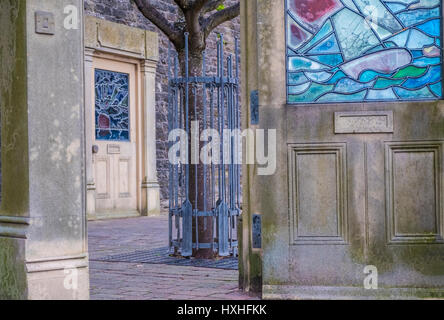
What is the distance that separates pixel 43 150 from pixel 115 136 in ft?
24.0

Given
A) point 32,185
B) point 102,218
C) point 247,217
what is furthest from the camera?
point 102,218

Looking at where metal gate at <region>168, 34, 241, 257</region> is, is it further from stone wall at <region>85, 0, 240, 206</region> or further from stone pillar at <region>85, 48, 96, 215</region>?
stone wall at <region>85, 0, 240, 206</region>

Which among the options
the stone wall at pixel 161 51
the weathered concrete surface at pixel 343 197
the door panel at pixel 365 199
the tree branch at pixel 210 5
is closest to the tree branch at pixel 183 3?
the tree branch at pixel 210 5

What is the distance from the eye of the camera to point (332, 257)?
4.34 m

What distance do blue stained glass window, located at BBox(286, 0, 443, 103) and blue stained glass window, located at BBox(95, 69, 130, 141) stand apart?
6.83 meters

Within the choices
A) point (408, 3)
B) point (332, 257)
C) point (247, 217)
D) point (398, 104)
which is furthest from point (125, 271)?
point (408, 3)

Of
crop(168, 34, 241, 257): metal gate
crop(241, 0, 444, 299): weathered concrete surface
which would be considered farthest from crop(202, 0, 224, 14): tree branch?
crop(241, 0, 444, 299): weathered concrete surface

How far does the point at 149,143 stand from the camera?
38.7 feet

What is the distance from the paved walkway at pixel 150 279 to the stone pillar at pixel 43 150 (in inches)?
23.1

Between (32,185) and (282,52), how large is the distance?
177 cm

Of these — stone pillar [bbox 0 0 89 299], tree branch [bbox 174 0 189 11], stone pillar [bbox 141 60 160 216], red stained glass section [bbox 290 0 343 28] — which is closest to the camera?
stone pillar [bbox 0 0 89 299]

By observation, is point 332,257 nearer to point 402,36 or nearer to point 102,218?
point 402,36

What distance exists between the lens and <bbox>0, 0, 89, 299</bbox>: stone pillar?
4031 mm

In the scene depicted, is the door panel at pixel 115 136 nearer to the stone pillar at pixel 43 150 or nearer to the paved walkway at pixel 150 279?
the paved walkway at pixel 150 279
